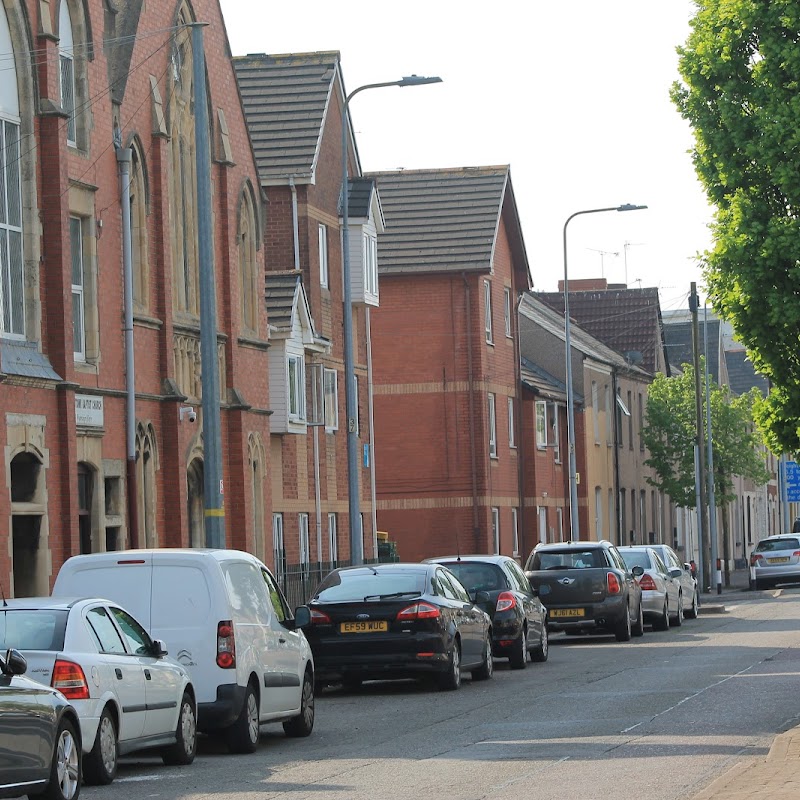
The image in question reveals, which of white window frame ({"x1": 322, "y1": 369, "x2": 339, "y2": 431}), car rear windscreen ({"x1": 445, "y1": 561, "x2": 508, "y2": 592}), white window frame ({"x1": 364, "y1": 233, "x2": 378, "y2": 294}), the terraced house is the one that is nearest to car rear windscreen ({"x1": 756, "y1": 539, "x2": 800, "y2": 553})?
white window frame ({"x1": 364, "y1": 233, "x2": 378, "y2": 294})

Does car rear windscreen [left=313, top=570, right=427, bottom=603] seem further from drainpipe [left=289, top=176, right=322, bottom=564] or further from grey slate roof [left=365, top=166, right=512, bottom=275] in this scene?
grey slate roof [left=365, top=166, right=512, bottom=275]

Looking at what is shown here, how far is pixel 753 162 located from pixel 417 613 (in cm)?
1226

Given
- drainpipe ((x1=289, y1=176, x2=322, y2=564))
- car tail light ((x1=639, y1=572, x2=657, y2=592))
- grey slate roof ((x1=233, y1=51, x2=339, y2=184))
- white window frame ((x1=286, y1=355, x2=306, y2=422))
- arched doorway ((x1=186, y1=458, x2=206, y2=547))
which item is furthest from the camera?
grey slate roof ((x1=233, y1=51, x2=339, y2=184))

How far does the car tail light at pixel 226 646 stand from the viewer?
15.3 meters

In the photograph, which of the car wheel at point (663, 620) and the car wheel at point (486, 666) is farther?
the car wheel at point (663, 620)

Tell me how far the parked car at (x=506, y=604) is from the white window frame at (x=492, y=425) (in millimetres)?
26251

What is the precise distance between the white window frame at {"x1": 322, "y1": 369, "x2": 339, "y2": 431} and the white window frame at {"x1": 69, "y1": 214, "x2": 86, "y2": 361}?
15.7 metres

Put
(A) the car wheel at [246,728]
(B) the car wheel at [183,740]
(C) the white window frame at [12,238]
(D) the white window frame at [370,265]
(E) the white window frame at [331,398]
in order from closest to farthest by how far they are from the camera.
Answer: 1. (B) the car wheel at [183,740]
2. (A) the car wheel at [246,728]
3. (C) the white window frame at [12,238]
4. (E) the white window frame at [331,398]
5. (D) the white window frame at [370,265]

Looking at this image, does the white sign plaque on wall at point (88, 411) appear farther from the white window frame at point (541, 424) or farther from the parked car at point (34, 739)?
the white window frame at point (541, 424)

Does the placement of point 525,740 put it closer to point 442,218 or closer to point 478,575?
point 478,575

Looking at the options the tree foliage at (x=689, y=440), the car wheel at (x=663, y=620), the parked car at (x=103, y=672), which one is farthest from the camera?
the tree foliage at (x=689, y=440)

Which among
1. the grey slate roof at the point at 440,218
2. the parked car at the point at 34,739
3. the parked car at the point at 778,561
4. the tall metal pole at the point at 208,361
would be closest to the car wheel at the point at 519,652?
the tall metal pole at the point at 208,361

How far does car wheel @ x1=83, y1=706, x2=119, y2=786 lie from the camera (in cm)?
1341

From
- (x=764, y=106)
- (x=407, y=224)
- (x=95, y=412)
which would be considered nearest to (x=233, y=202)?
(x=95, y=412)
